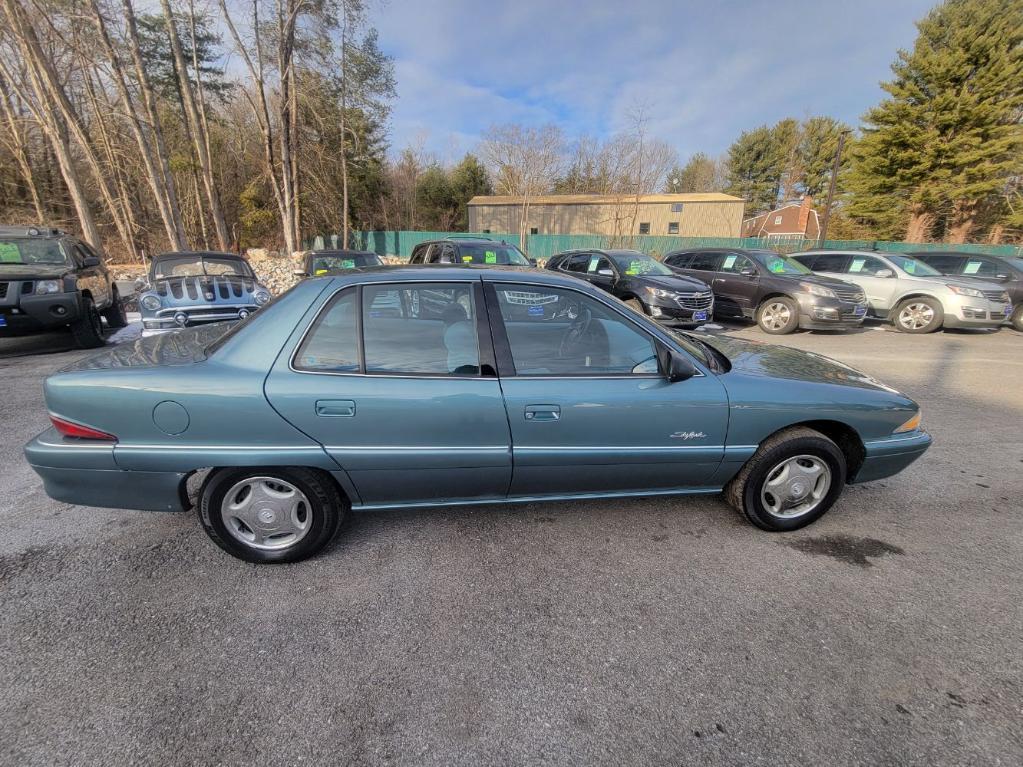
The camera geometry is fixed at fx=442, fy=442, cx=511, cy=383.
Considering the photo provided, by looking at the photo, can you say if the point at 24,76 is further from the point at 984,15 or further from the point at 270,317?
the point at 984,15

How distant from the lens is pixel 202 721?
5.35 ft

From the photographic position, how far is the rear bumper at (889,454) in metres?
2.73

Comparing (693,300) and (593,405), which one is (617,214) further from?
(593,405)

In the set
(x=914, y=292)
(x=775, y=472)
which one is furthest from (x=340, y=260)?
(x=914, y=292)

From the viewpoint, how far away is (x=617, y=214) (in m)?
37.1

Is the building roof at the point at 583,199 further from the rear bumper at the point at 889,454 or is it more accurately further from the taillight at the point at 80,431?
the taillight at the point at 80,431

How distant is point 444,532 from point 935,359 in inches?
345

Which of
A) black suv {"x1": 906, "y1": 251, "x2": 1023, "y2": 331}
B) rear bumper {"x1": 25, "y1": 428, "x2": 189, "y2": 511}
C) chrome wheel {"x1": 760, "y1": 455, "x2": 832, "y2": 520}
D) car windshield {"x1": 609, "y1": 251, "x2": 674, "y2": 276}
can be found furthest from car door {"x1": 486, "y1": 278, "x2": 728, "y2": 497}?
black suv {"x1": 906, "y1": 251, "x2": 1023, "y2": 331}

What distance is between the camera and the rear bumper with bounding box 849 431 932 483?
2730 mm

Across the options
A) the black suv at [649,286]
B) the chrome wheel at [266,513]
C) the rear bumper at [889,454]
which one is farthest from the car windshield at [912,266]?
the chrome wheel at [266,513]

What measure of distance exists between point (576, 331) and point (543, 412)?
62 cm

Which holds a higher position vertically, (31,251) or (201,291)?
(31,251)

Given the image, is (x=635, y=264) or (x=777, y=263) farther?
(x=777, y=263)

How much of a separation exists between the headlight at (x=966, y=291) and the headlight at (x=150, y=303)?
1425cm
